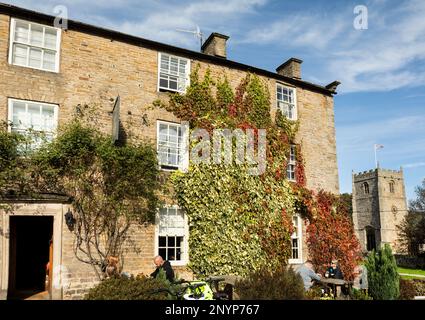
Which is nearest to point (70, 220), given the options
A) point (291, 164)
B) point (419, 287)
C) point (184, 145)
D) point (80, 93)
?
point (80, 93)

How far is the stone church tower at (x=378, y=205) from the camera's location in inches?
1992

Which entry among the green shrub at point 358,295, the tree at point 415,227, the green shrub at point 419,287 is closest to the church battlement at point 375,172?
the tree at point 415,227

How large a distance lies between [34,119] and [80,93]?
1.70 metres

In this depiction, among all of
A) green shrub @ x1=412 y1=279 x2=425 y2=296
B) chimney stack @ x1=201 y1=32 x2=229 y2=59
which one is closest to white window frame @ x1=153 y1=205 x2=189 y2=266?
chimney stack @ x1=201 y1=32 x2=229 y2=59

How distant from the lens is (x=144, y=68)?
13609 mm

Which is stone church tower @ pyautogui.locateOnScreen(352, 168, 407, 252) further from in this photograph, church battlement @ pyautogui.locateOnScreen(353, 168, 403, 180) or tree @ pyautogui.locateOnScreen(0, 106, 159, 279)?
tree @ pyautogui.locateOnScreen(0, 106, 159, 279)

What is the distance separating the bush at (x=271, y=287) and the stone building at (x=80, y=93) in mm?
4985

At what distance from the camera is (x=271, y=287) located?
7.93m

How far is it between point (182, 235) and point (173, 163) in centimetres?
266

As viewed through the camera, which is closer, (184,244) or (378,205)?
(184,244)

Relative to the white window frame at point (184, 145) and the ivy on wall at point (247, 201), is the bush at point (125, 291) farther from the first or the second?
the white window frame at point (184, 145)

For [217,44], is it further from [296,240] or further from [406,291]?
[406,291]
